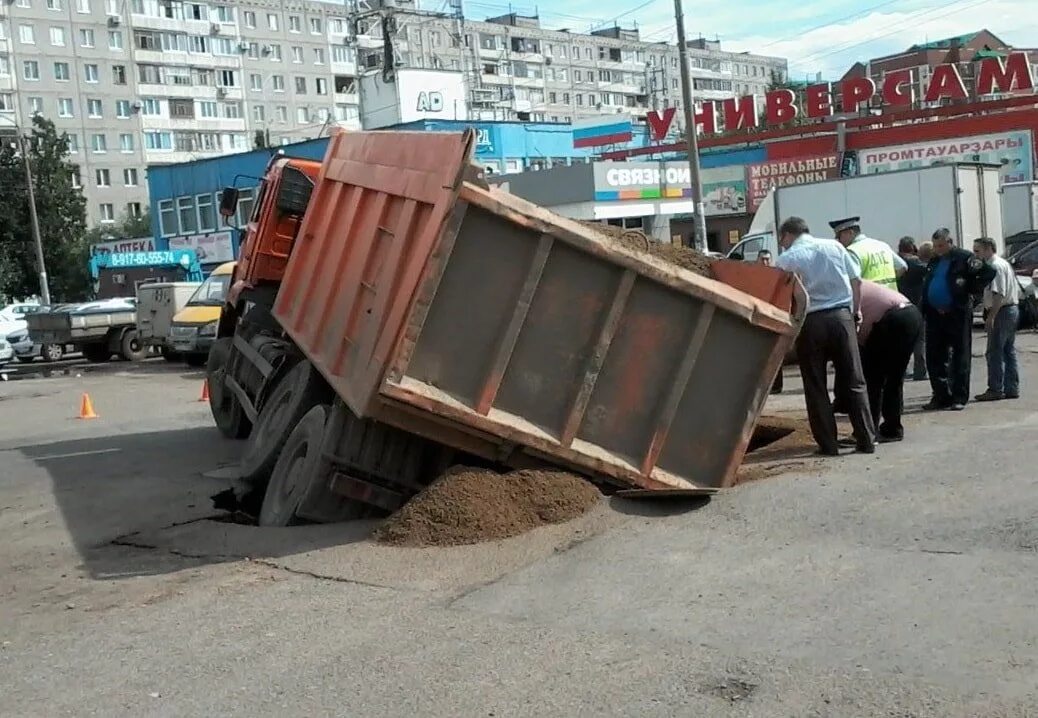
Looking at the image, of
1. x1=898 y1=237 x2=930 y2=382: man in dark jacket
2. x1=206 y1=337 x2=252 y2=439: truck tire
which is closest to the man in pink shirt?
x1=898 y1=237 x2=930 y2=382: man in dark jacket

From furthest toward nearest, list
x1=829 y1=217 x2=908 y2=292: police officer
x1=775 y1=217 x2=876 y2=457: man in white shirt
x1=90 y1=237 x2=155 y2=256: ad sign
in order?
x1=90 y1=237 x2=155 y2=256: ad sign
x1=829 y1=217 x2=908 y2=292: police officer
x1=775 y1=217 x2=876 y2=457: man in white shirt

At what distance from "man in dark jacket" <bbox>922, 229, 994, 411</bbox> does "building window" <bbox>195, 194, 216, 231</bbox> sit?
48.2 meters

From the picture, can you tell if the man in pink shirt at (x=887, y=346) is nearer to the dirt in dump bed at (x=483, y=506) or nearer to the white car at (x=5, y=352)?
the dirt in dump bed at (x=483, y=506)

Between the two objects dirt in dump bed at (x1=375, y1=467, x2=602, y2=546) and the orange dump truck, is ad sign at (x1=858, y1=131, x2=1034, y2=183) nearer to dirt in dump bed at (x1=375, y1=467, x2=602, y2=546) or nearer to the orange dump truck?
the orange dump truck

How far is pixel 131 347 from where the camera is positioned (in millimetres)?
28547

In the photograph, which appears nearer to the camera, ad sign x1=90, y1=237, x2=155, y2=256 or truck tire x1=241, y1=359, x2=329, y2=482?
truck tire x1=241, y1=359, x2=329, y2=482

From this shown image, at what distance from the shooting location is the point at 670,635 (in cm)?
531

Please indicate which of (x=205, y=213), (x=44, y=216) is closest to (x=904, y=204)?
(x=205, y=213)

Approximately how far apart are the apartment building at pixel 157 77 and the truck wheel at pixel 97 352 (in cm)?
5295

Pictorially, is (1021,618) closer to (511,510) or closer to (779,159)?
(511,510)

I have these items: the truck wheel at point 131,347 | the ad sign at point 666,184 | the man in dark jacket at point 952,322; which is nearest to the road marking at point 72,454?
the man in dark jacket at point 952,322

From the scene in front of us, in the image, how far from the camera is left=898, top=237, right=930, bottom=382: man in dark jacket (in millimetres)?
13523

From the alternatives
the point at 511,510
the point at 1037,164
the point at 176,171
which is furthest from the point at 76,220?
the point at 511,510

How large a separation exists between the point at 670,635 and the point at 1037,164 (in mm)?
36236
